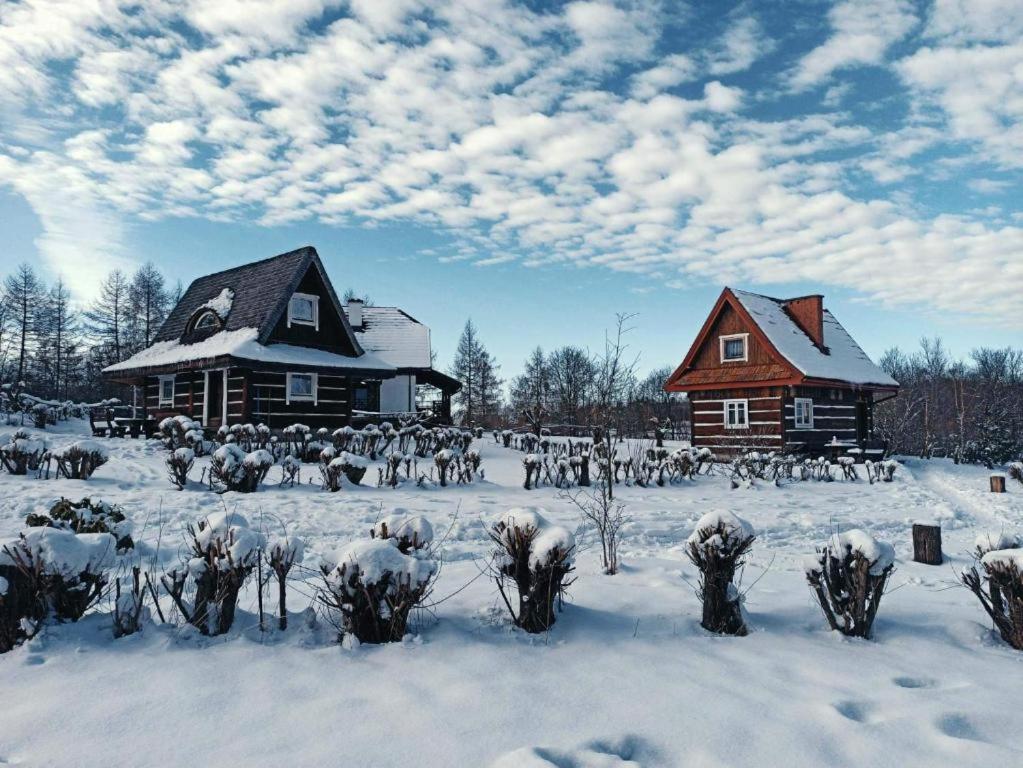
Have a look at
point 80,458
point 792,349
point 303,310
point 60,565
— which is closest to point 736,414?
point 792,349

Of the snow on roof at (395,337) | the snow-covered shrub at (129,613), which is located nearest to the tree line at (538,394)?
the snow on roof at (395,337)

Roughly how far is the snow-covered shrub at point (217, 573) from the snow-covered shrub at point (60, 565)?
456mm

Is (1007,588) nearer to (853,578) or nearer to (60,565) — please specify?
(853,578)

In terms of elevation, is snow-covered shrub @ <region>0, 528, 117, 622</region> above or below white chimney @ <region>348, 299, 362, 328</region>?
below

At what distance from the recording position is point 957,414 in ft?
126

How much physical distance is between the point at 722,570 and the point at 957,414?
141ft

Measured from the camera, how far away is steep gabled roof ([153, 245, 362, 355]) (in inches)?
794

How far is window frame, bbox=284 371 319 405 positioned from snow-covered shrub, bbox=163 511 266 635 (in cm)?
1680

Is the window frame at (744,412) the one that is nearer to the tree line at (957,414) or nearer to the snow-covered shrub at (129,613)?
the tree line at (957,414)

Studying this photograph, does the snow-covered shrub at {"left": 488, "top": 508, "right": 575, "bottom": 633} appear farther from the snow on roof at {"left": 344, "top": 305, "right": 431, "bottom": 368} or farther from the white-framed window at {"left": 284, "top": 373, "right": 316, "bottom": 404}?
the snow on roof at {"left": 344, "top": 305, "right": 431, "bottom": 368}

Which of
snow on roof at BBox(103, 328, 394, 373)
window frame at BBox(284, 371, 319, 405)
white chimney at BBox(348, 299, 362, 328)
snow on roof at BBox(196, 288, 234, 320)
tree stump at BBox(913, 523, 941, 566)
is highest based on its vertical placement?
white chimney at BBox(348, 299, 362, 328)

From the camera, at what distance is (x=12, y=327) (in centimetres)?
4259

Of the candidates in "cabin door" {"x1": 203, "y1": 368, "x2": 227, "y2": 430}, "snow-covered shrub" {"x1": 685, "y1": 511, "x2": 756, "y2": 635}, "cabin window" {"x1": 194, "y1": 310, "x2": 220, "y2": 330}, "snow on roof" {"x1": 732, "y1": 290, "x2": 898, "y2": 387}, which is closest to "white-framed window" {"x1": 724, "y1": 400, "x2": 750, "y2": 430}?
"snow on roof" {"x1": 732, "y1": 290, "x2": 898, "y2": 387}

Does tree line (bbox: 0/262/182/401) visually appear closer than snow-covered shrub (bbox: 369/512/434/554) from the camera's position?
No
